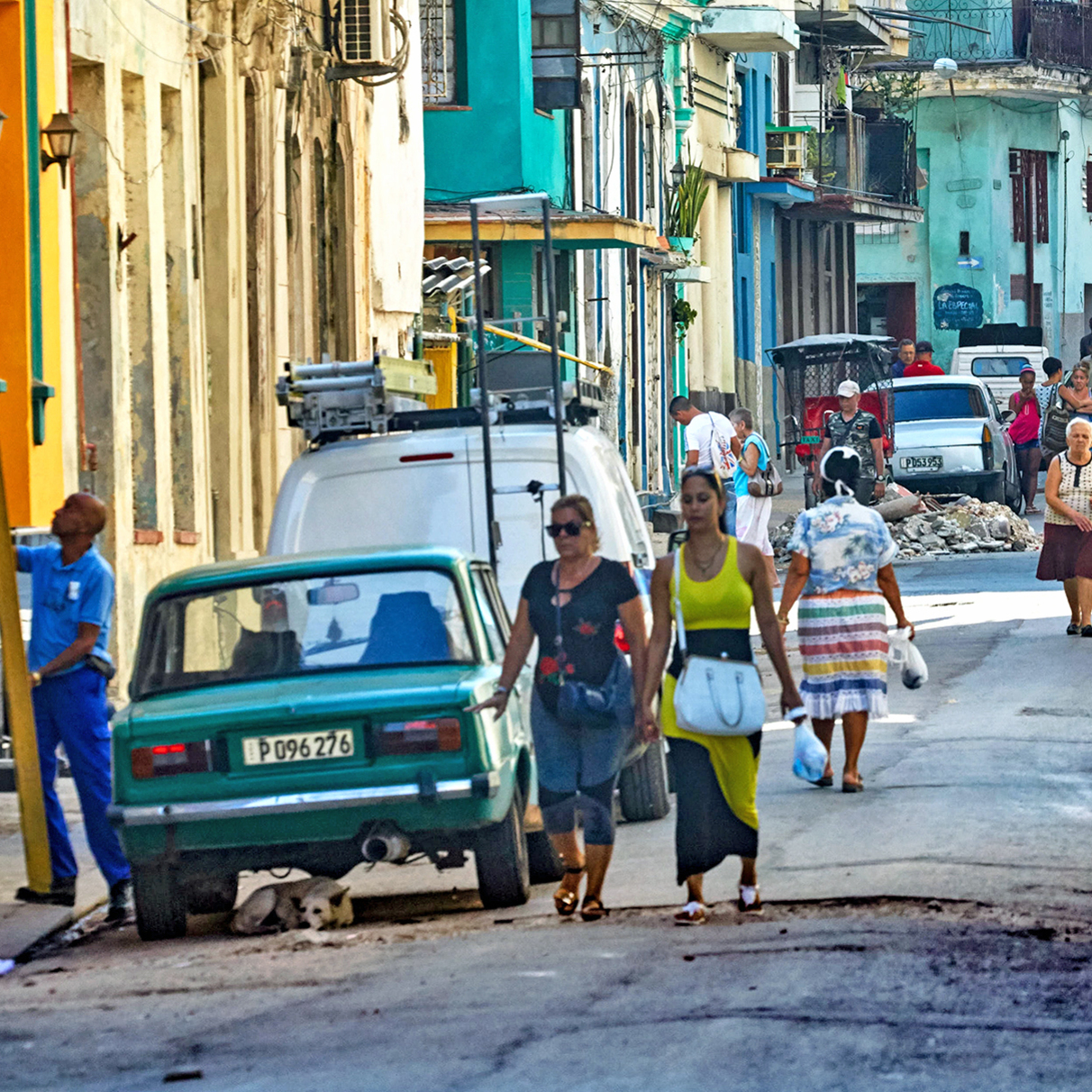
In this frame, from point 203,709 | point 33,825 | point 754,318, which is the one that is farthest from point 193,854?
point 754,318

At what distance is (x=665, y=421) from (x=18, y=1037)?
3584 cm

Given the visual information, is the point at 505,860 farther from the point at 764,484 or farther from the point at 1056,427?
the point at 1056,427

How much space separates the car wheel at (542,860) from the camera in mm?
11133

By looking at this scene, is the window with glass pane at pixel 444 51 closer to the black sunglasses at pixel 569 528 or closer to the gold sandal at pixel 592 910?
the black sunglasses at pixel 569 528

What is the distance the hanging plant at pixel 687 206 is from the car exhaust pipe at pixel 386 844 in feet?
111

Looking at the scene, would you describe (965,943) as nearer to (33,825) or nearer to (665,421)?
(33,825)

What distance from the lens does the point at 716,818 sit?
9.70 meters

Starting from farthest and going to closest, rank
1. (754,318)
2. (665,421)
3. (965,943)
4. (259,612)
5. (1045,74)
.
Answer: (1045,74)
(754,318)
(665,421)
(259,612)
(965,943)

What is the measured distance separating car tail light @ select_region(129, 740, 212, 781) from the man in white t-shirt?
12334 mm

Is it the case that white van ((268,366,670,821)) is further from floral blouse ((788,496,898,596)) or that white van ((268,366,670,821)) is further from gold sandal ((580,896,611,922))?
gold sandal ((580,896,611,922))

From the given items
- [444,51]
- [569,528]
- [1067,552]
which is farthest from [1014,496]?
[569,528]

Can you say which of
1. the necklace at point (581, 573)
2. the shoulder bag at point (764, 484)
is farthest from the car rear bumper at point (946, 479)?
the necklace at point (581, 573)

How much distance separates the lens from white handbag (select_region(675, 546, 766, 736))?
31.7 feet

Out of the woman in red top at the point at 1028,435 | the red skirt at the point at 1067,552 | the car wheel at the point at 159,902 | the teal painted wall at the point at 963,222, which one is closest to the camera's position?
the car wheel at the point at 159,902
